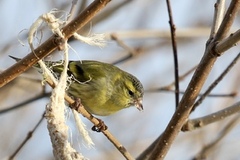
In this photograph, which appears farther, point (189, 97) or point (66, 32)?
point (189, 97)

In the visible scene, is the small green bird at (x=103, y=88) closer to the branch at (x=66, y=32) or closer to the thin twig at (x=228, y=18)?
the thin twig at (x=228, y=18)

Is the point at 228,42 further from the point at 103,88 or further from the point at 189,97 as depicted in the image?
the point at 103,88

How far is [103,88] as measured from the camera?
361cm

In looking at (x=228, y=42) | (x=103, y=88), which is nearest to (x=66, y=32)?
(x=228, y=42)

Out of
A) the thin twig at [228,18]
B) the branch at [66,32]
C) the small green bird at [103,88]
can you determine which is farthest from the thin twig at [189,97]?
the small green bird at [103,88]

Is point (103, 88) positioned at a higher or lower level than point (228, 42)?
higher

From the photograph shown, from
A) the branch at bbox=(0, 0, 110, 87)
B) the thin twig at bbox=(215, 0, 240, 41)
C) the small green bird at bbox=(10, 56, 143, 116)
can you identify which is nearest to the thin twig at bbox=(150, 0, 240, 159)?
the thin twig at bbox=(215, 0, 240, 41)

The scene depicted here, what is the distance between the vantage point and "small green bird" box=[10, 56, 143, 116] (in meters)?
3.33

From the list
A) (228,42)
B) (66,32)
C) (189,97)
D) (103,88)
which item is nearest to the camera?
(66,32)

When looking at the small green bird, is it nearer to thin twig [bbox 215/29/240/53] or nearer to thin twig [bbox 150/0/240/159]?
thin twig [bbox 150/0/240/159]

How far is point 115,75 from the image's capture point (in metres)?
3.87

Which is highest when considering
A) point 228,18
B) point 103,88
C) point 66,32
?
point 66,32

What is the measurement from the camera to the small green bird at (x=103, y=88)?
3.33m

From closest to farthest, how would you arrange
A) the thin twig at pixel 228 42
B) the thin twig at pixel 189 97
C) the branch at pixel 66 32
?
the branch at pixel 66 32 < the thin twig at pixel 228 42 < the thin twig at pixel 189 97
